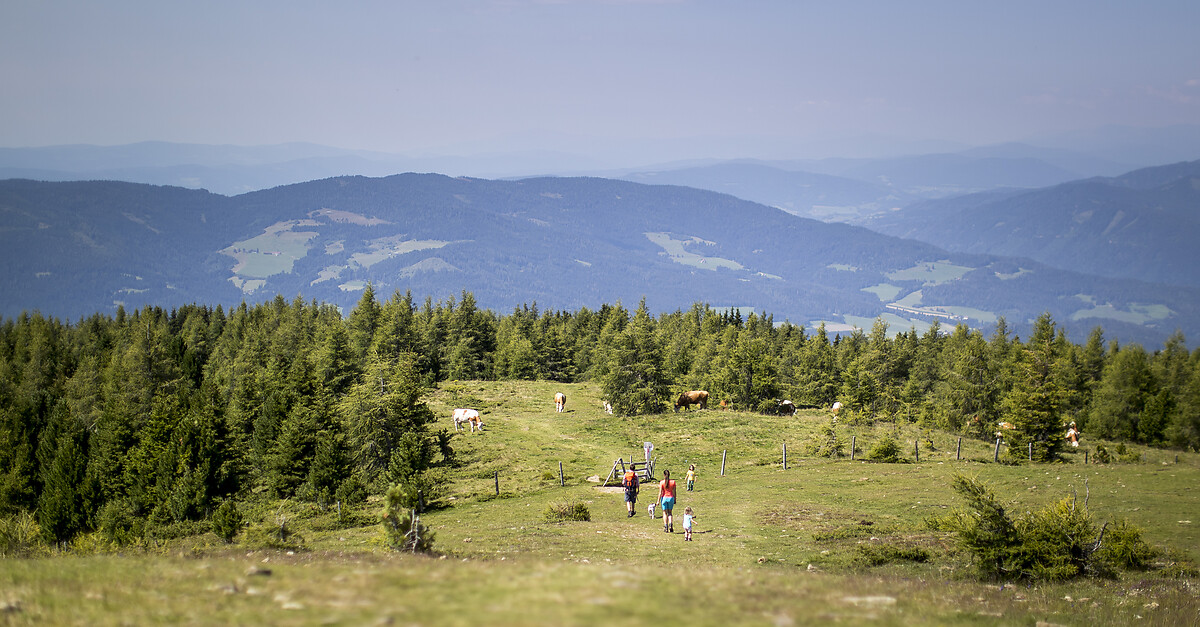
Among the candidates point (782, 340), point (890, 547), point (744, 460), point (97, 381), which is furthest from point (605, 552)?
point (782, 340)

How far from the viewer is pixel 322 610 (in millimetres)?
10641

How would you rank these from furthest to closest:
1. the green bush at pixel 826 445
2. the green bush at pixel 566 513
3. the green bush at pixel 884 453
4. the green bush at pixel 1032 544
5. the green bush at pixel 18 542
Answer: the green bush at pixel 826 445 < the green bush at pixel 884 453 < the green bush at pixel 566 513 < the green bush at pixel 18 542 < the green bush at pixel 1032 544

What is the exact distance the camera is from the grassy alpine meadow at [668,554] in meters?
11.1

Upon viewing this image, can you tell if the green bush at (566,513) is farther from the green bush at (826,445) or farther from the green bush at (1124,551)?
the green bush at (826,445)

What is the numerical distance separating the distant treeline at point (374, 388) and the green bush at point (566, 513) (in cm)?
1002

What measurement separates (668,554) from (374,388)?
26063 mm

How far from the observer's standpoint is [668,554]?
867 inches

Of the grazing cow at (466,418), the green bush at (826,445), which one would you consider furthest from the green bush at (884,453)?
the grazing cow at (466,418)

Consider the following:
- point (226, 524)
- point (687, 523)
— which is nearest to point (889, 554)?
point (687, 523)

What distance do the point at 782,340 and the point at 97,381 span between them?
3796 inches

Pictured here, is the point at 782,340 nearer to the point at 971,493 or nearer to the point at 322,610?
the point at 971,493

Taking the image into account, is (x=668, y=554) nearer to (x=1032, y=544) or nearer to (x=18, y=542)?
(x=1032, y=544)

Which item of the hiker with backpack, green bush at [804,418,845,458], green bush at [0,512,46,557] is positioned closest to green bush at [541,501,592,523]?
the hiker with backpack

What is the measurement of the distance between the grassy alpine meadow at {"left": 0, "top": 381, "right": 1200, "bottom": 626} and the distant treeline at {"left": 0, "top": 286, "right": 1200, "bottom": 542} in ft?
14.9
